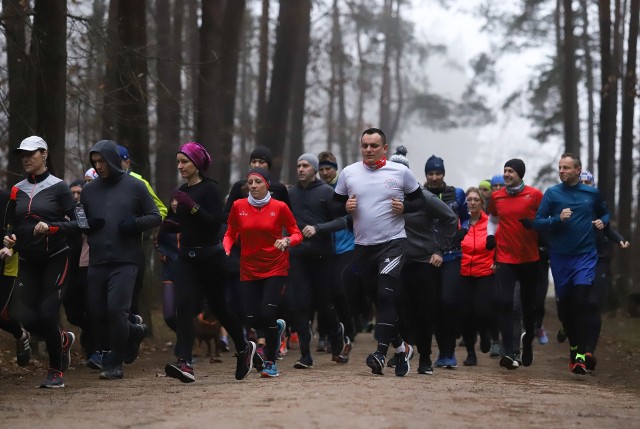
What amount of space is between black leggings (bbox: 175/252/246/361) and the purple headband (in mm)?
812

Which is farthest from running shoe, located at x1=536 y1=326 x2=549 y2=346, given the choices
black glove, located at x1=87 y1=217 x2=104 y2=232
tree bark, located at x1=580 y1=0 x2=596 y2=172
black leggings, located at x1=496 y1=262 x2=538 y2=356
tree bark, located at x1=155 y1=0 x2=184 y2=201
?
tree bark, located at x1=580 y1=0 x2=596 y2=172

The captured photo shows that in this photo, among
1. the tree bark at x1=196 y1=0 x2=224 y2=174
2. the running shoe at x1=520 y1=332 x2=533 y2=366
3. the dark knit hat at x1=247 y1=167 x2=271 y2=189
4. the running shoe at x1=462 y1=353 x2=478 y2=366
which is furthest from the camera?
the tree bark at x1=196 y1=0 x2=224 y2=174

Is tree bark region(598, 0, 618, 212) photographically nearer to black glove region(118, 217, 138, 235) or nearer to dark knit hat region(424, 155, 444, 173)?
dark knit hat region(424, 155, 444, 173)

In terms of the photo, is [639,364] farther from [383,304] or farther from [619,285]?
[619,285]

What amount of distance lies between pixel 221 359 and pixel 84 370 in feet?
7.75

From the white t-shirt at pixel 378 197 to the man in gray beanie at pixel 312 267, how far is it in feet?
4.00

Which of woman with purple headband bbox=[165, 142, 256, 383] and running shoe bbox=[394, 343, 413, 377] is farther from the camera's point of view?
running shoe bbox=[394, 343, 413, 377]

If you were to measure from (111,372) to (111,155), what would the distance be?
2.07 meters

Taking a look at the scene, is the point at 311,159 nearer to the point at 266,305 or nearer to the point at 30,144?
the point at 266,305

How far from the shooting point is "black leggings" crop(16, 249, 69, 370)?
11344 millimetres

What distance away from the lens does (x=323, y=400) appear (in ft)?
30.8

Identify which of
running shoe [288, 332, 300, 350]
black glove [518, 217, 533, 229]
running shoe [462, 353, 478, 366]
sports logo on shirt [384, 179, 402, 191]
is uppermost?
sports logo on shirt [384, 179, 402, 191]

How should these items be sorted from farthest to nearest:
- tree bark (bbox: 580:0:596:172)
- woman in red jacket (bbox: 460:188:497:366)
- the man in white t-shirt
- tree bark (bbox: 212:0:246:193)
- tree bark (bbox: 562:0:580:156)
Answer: tree bark (bbox: 580:0:596:172)
tree bark (bbox: 562:0:580:156)
tree bark (bbox: 212:0:246:193)
woman in red jacket (bbox: 460:188:497:366)
the man in white t-shirt

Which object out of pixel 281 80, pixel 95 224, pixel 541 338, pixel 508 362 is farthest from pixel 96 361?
pixel 281 80
